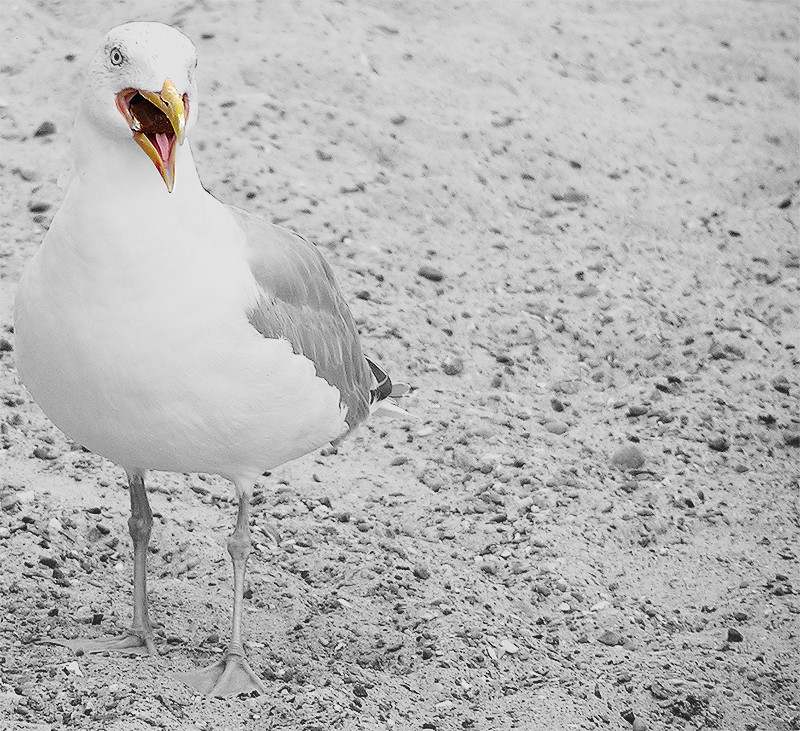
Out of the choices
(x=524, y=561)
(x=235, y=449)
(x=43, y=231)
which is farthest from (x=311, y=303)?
(x=43, y=231)

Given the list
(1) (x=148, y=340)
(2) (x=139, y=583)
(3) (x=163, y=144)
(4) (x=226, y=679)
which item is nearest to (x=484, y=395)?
(2) (x=139, y=583)

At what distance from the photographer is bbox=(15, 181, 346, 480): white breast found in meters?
3.09

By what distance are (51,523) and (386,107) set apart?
340 centimetres

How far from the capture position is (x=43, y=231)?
561 centimetres

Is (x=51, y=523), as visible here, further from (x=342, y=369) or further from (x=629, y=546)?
(x=629, y=546)

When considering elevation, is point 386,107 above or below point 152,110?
below

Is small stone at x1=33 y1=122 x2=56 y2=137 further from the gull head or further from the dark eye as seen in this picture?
the dark eye

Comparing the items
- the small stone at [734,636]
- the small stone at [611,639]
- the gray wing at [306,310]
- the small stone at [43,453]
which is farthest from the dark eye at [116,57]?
the small stone at [734,636]

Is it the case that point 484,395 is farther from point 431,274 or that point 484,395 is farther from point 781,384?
point 781,384

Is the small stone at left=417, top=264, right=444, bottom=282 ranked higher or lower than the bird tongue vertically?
lower

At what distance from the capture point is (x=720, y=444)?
5066 mm

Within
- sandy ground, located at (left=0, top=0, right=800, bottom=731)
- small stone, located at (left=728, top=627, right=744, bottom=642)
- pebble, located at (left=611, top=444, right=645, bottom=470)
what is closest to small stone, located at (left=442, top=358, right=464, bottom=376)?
sandy ground, located at (left=0, top=0, right=800, bottom=731)

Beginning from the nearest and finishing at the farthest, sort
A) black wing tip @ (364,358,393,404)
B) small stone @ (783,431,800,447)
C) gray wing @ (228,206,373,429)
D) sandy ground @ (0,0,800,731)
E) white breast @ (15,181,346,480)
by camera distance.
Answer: white breast @ (15,181,346,480)
gray wing @ (228,206,373,429)
sandy ground @ (0,0,800,731)
black wing tip @ (364,358,393,404)
small stone @ (783,431,800,447)

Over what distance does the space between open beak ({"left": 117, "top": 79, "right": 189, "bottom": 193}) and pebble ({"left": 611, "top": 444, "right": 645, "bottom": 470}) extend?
249 cm
